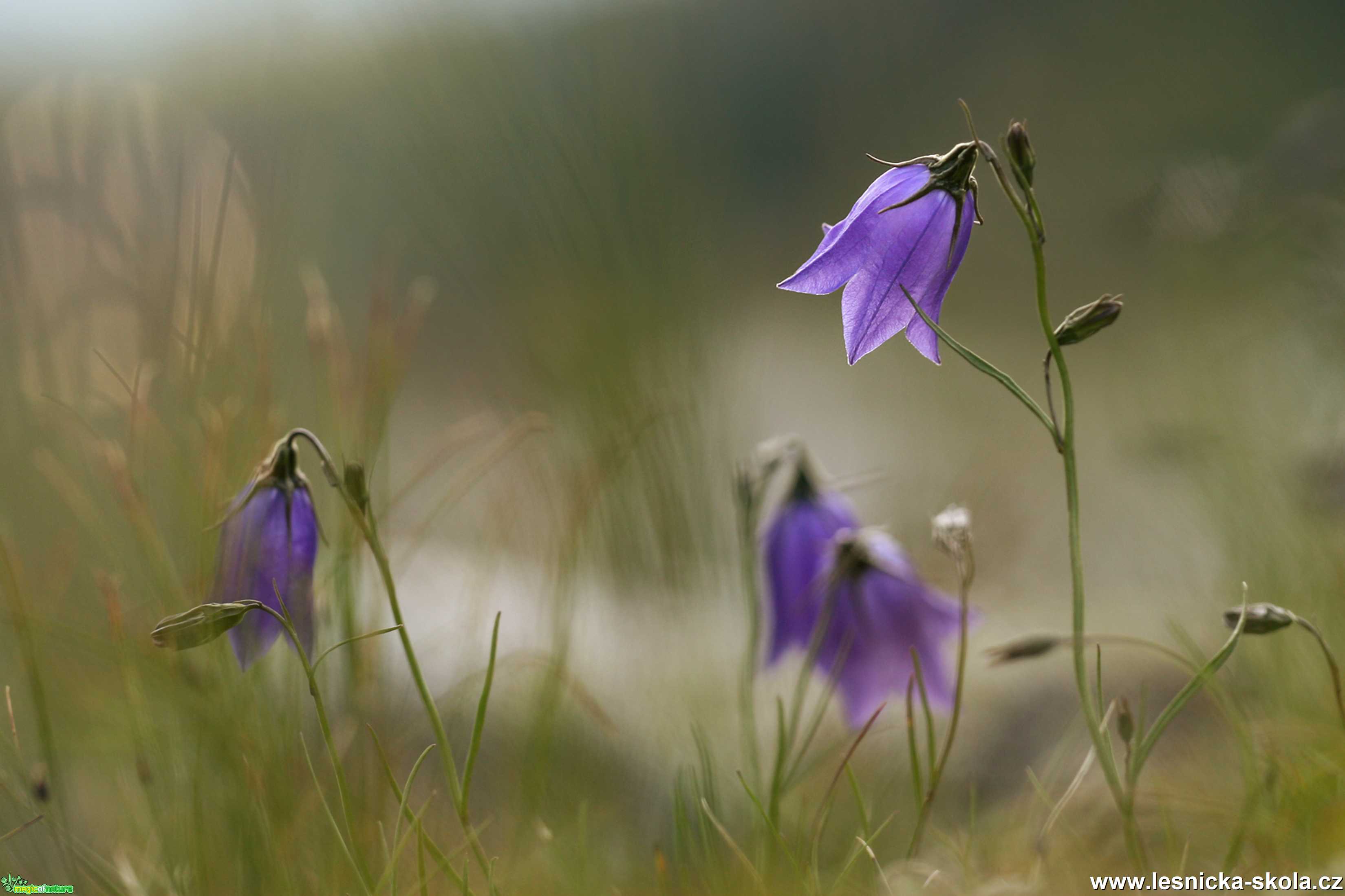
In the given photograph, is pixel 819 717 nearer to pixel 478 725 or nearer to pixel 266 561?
pixel 478 725

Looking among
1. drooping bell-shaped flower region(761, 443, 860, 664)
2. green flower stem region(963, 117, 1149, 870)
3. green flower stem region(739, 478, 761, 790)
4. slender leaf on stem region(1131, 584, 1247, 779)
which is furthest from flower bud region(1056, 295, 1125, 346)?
drooping bell-shaped flower region(761, 443, 860, 664)

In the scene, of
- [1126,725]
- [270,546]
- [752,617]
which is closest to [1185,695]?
[1126,725]

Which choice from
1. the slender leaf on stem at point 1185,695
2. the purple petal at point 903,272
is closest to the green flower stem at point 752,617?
the purple petal at point 903,272

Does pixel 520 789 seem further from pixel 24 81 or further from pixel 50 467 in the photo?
pixel 24 81

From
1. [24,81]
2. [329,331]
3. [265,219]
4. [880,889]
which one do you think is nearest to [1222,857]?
[880,889]

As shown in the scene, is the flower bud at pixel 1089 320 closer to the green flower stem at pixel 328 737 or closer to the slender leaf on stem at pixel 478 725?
the slender leaf on stem at pixel 478 725
